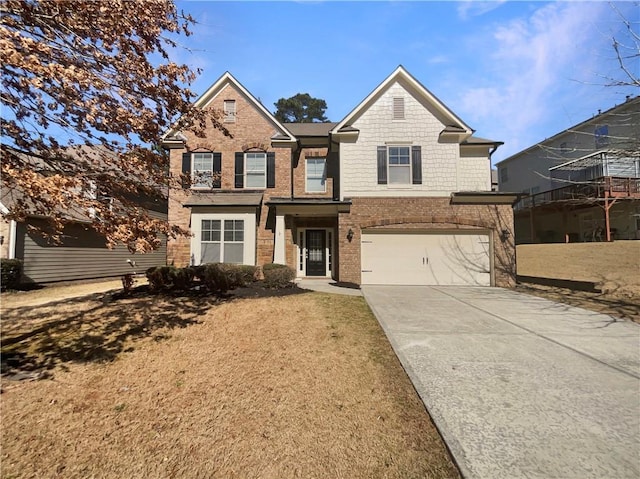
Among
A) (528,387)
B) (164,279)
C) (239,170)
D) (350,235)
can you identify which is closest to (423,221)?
(350,235)

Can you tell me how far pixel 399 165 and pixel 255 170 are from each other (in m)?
6.74

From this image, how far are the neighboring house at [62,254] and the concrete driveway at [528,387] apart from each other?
379 inches

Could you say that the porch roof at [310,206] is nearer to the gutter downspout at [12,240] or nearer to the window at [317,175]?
the window at [317,175]

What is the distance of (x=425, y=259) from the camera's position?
13430mm

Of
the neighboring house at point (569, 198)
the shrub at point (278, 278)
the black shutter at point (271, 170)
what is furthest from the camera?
the neighboring house at point (569, 198)

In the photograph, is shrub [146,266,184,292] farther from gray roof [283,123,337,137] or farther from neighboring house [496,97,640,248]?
neighboring house [496,97,640,248]

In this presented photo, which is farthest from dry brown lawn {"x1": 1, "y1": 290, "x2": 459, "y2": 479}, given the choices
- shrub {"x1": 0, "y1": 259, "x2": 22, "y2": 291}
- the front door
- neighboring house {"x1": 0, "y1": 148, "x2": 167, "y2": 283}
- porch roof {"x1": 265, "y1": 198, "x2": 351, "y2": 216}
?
the front door

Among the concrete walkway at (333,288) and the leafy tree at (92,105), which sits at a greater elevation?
the leafy tree at (92,105)

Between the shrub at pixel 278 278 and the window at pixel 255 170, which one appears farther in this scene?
the window at pixel 255 170

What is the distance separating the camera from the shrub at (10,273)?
11156 mm

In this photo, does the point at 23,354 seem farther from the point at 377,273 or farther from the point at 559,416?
the point at 377,273

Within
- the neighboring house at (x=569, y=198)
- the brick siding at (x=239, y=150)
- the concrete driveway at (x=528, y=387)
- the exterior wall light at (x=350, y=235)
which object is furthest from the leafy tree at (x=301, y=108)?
the concrete driveway at (x=528, y=387)

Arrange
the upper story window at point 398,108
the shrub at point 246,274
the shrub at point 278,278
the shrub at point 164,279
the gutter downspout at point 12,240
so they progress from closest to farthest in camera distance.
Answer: the shrub at point 164,279 < the shrub at point 278,278 < the shrub at point 246,274 < the gutter downspout at point 12,240 < the upper story window at point 398,108

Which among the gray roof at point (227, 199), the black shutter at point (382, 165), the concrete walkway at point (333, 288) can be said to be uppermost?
the black shutter at point (382, 165)
